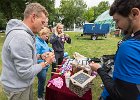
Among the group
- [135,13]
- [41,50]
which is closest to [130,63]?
[135,13]

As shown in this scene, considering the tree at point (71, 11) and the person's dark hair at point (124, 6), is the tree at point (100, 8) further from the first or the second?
the person's dark hair at point (124, 6)

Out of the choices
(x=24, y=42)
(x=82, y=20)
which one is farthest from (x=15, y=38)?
(x=82, y=20)

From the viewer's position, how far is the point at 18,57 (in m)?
2.65

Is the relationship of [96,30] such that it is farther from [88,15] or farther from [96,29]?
[88,15]

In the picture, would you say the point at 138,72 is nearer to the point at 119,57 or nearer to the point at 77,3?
the point at 119,57

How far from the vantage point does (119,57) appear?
5.60ft

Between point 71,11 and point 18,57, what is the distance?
6408 cm

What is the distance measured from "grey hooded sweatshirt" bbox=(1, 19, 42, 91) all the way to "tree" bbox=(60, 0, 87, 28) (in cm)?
6360

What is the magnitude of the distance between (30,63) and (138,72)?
56.9 inches

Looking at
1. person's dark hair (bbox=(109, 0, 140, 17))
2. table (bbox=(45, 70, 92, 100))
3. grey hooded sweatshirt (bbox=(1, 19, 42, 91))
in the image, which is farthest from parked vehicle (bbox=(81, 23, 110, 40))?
person's dark hair (bbox=(109, 0, 140, 17))

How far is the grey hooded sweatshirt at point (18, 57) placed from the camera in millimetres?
2653

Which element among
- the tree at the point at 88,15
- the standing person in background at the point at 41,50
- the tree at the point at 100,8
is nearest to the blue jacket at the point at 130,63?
the standing person in background at the point at 41,50

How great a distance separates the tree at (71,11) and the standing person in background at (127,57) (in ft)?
212

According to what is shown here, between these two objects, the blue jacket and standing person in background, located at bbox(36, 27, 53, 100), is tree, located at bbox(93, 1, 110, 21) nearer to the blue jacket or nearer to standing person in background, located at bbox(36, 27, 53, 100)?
standing person in background, located at bbox(36, 27, 53, 100)
